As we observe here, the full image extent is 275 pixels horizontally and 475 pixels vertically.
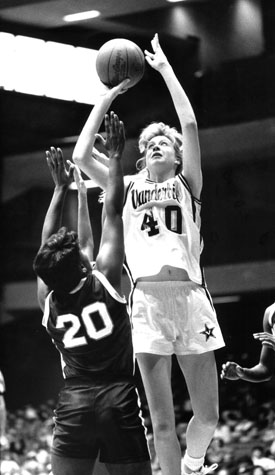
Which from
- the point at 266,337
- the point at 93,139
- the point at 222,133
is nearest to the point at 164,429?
the point at 266,337

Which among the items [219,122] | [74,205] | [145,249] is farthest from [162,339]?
[74,205]

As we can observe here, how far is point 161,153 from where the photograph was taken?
6664 millimetres

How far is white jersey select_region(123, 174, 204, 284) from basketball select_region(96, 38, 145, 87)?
0.78 m

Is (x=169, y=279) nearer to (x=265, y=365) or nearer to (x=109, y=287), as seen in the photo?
(x=265, y=365)

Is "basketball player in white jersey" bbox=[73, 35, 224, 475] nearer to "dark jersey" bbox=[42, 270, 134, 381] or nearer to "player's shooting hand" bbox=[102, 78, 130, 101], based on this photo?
"player's shooting hand" bbox=[102, 78, 130, 101]

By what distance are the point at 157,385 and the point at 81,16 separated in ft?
17.4

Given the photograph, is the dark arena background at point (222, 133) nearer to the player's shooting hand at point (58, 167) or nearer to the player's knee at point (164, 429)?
the player's knee at point (164, 429)

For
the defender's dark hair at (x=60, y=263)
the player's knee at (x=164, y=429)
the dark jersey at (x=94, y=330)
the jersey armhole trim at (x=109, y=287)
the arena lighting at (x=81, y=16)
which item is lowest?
the player's knee at (x=164, y=429)

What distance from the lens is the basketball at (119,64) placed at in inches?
Answer: 266

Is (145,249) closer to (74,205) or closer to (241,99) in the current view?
(241,99)

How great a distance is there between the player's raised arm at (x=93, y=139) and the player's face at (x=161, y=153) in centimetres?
33

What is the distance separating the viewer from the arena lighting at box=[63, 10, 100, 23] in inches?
399

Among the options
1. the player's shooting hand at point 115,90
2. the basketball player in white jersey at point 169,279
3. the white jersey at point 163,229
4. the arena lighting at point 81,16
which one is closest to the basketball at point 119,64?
the player's shooting hand at point 115,90

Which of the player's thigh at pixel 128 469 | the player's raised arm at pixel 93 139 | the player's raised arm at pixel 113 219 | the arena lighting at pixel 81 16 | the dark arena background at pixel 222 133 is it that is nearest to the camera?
the player's thigh at pixel 128 469
